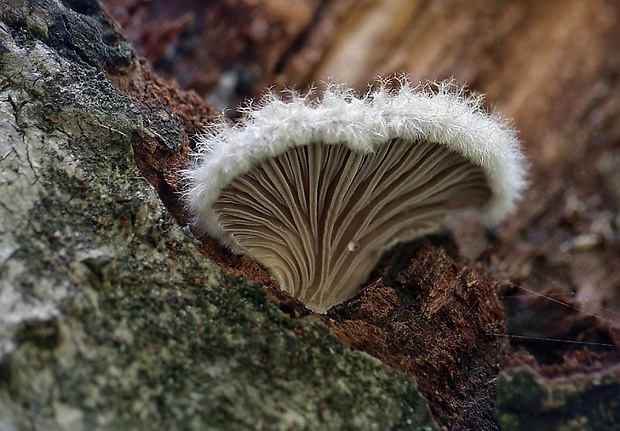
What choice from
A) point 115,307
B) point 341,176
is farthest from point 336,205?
point 115,307

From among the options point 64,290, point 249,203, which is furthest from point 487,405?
point 64,290

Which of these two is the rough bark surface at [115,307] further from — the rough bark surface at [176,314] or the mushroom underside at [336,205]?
the mushroom underside at [336,205]

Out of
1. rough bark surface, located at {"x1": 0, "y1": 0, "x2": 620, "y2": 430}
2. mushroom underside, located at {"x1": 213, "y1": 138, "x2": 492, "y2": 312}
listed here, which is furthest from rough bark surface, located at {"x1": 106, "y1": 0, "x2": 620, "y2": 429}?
rough bark surface, located at {"x1": 0, "y1": 0, "x2": 620, "y2": 430}

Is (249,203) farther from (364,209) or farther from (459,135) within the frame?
(459,135)

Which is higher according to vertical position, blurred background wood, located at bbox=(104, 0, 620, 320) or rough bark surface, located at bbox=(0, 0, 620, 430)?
blurred background wood, located at bbox=(104, 0, 620, 320)

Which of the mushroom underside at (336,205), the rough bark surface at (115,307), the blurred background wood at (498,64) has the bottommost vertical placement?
the rough bark surface at (115,307)

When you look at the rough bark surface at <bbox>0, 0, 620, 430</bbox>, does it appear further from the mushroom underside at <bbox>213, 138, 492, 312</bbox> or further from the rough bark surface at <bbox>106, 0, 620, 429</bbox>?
the rough bark surface at <bbox>106, 0, 620, 429</bbox>

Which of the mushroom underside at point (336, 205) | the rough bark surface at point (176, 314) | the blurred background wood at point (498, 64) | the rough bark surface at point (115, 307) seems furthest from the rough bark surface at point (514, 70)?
the rough bark surface at point (115, 307)

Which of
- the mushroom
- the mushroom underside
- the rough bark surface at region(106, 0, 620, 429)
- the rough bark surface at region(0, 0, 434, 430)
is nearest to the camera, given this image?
the rough bark surface at region(0, 0, 434, 430)
